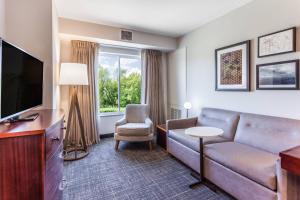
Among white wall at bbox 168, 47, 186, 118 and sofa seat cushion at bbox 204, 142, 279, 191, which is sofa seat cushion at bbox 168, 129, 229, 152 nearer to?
sofa seat cushion at bbox 204, 142, 279, 191

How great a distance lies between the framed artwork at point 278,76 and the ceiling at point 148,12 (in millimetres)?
1096

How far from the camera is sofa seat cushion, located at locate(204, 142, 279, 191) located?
155 cm

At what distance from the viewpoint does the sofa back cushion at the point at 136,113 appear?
151 inches

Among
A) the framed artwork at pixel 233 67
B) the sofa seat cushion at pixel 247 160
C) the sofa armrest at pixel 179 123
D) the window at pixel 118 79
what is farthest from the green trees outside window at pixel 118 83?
the sofa seat cushion at pixel 247 160

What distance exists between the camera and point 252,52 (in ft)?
8.50

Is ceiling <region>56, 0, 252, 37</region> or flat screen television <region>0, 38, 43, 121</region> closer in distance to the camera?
flat screen television <region>0, 38, 43, 121</region>

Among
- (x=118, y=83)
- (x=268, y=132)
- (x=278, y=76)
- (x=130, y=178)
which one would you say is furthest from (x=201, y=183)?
(x=118, y=83)

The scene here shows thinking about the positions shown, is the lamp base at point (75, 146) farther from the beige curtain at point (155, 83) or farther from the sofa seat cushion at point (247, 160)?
the sofa seat cushion at point (247, 160)

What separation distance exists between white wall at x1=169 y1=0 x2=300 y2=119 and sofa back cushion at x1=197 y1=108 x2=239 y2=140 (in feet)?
0.69

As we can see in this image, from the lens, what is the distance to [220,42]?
313cm

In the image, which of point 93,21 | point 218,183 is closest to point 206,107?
point 218,183

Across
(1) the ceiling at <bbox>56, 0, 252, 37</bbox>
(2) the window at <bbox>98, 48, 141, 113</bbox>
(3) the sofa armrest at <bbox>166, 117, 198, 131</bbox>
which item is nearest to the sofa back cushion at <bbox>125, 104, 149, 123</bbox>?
(2) the window at <bbox>98, 48, 141, 113</bbox>

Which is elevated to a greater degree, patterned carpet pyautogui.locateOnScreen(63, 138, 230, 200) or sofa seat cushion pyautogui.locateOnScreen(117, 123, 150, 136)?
sofa seat cushion pyautogui.locateOnScreen(117, 123, 150, 136)

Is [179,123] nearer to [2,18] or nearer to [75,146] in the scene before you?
[75,146]
